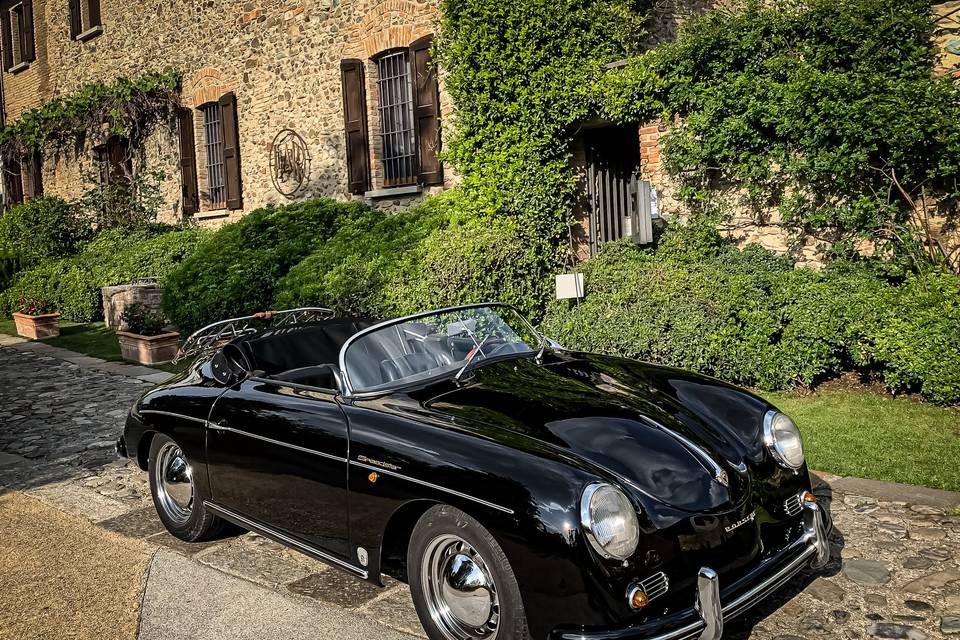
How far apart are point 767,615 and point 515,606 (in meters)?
1.27

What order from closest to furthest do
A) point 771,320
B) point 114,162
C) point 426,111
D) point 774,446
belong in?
point 774,446 → point 771,320 → point 426,111 → point 114,162

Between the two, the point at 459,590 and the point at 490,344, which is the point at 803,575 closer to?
the point at 459,590

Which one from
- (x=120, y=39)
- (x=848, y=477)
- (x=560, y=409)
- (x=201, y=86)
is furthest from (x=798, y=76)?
(x=120, y=39)

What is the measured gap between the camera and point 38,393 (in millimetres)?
9164

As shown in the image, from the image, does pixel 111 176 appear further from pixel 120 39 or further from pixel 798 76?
pixel 798 76

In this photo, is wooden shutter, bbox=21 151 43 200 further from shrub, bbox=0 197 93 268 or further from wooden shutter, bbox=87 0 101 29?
wooden shutter, bbox=87 0 101 29

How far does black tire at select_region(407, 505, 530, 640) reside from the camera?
2.84 metres

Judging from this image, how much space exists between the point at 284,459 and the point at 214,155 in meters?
14.3

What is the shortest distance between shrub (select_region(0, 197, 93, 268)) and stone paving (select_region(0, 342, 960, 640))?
12193mm

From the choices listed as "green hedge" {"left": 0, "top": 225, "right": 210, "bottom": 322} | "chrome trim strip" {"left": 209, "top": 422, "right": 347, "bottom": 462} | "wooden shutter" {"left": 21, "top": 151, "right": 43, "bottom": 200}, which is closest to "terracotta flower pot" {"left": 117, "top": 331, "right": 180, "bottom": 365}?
"green hedge" {"left": 0, "top": 225, "right": 210, "bottom": 322}

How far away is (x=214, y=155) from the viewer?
16750 millimetres

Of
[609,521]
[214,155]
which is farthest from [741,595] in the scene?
[214,155]

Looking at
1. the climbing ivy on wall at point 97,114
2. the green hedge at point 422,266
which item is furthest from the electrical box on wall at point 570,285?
the climbing ivy on wall at point 97,114

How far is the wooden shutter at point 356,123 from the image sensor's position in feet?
43.1
